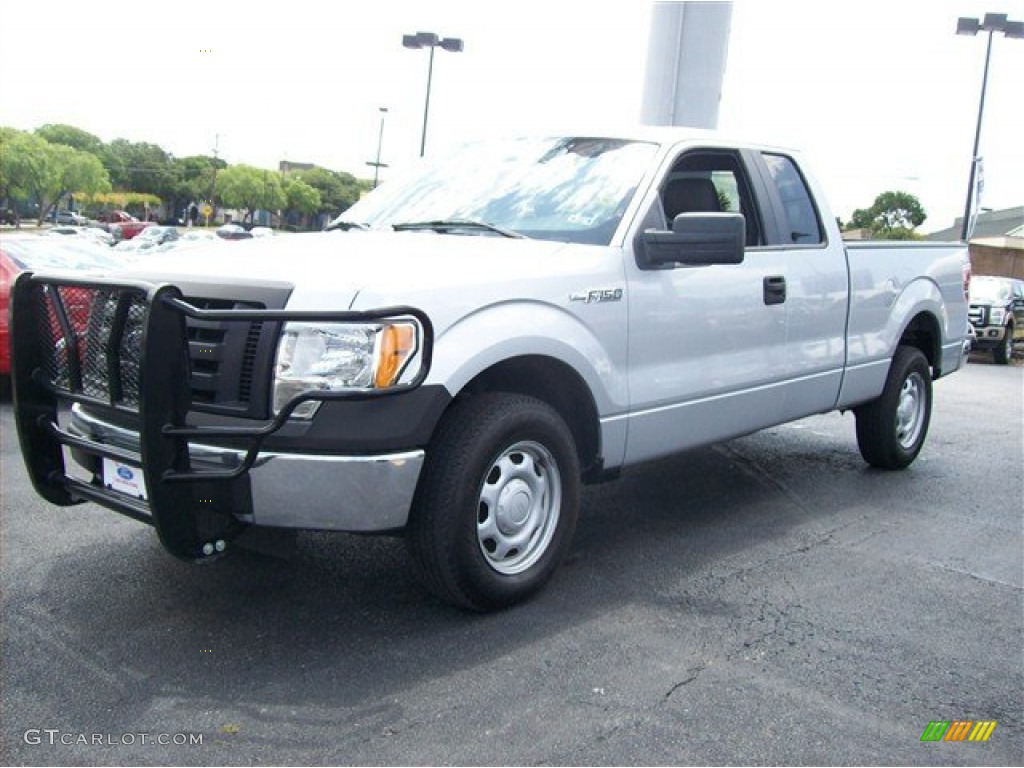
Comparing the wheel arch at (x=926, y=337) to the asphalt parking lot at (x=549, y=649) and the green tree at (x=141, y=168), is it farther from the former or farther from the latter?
the green tree at (x=141, y=168)

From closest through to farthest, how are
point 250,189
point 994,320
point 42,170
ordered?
point 994,320 → point 42,170 → point 250,189

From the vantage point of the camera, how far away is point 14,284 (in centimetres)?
390

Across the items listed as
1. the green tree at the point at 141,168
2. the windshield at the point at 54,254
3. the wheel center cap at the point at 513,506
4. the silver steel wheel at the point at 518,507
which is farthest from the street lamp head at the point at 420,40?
the green tree at the point at 141,168

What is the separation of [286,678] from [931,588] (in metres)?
2.86

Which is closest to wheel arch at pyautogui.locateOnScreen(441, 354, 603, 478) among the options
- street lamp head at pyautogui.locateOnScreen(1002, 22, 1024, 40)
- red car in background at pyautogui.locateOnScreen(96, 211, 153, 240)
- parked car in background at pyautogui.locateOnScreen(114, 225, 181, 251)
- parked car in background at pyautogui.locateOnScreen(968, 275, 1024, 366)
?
parked car in background at pyautogui.locateOnScreen(968, 275, 1024, 366)

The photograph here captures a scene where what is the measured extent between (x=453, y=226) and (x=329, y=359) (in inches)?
56.3

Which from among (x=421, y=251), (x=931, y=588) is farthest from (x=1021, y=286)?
(x=421, y=251)

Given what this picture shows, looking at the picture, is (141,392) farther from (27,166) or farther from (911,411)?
(27,166)

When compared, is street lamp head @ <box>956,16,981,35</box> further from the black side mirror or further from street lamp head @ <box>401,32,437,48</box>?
the black side mirror

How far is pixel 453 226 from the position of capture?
4.70m

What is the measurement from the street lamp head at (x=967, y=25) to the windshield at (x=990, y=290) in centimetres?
790

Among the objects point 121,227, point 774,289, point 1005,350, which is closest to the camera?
point 774,289

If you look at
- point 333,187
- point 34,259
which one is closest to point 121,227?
point 333,187

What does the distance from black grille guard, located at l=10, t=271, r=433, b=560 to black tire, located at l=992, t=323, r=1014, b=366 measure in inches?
728
